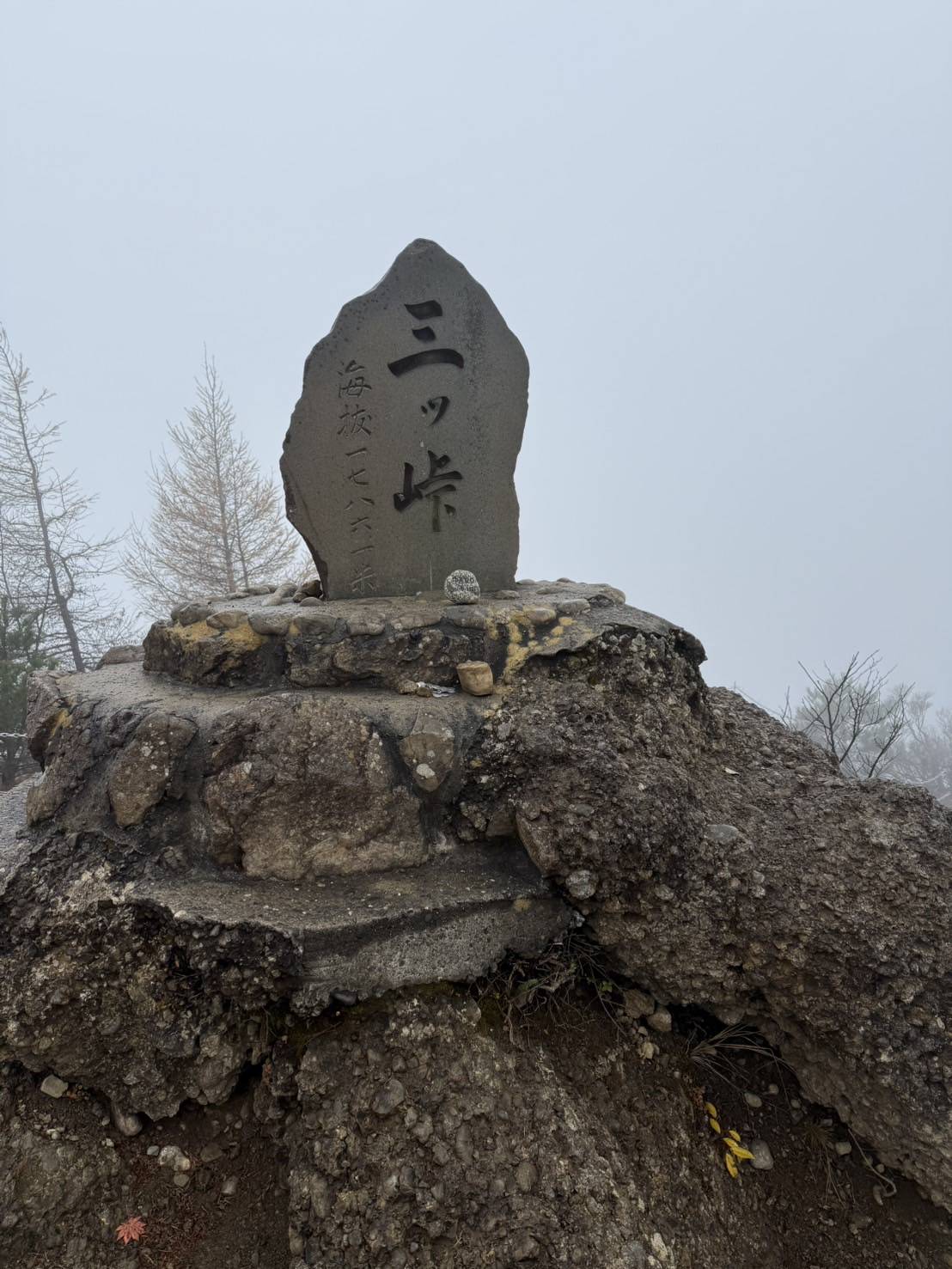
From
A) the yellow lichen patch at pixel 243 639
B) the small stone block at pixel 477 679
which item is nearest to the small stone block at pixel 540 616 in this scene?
the small stone block at pixel 477 679

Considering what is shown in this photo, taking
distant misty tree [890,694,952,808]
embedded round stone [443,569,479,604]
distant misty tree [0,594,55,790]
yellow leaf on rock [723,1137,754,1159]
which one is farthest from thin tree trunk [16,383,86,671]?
distant misty tree [890,694,952,808]

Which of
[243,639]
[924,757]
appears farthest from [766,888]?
[924,757]

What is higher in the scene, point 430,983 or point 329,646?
point 329,646

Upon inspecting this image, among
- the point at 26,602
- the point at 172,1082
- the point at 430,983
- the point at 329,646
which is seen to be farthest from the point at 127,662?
the point at 26,602

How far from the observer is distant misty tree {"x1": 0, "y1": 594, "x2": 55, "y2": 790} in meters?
7.86

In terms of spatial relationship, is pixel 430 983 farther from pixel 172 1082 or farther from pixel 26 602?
pixel 26 602

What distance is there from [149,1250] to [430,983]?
3.42 ft

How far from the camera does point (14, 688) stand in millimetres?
7945

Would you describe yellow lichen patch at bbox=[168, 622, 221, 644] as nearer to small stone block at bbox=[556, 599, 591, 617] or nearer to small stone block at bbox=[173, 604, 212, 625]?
small stone block at bbox=[173, 604, 212, 625]

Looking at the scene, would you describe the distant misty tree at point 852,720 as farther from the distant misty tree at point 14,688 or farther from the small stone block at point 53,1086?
the distant misty tree at point 14,688

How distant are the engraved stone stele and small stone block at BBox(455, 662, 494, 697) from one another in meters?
0.99

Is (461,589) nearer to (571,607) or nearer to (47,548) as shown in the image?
(571,607)

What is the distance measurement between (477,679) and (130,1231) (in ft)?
6.73

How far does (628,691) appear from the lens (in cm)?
271
